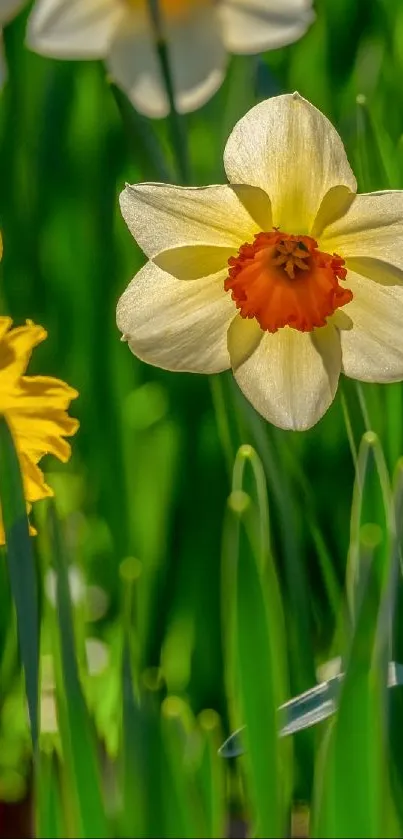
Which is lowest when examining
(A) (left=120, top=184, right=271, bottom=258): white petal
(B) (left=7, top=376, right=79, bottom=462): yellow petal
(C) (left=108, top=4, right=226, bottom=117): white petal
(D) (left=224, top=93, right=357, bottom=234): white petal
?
(B) (left=7, top=376, right=79, bottom=462): yellow petal

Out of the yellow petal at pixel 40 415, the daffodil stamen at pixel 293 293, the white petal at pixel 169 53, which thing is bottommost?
the yellow petal at pixel 40 415

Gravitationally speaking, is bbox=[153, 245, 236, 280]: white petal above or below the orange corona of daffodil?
above

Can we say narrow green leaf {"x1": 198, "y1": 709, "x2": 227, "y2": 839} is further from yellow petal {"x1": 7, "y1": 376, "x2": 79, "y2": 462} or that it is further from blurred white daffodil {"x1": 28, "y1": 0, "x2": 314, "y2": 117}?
blurred white daffodil {"x1": 28, "y1": 0, "x2": 314, "y2": 117}

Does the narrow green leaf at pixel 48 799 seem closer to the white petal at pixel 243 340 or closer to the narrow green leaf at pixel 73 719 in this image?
the narrow green leaf at pixel 73 719

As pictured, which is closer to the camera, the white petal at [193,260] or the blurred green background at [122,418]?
the white petal at [193,260]

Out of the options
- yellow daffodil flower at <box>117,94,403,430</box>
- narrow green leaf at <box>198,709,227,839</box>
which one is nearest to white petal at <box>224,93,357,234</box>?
yellow daffodil flower at <box>117,94,403,430</box>

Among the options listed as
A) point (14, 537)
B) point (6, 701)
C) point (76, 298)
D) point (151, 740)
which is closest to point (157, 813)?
point (151, 740)

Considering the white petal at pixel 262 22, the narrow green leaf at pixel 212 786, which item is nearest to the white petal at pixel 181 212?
the white petal at pixel 262 22
